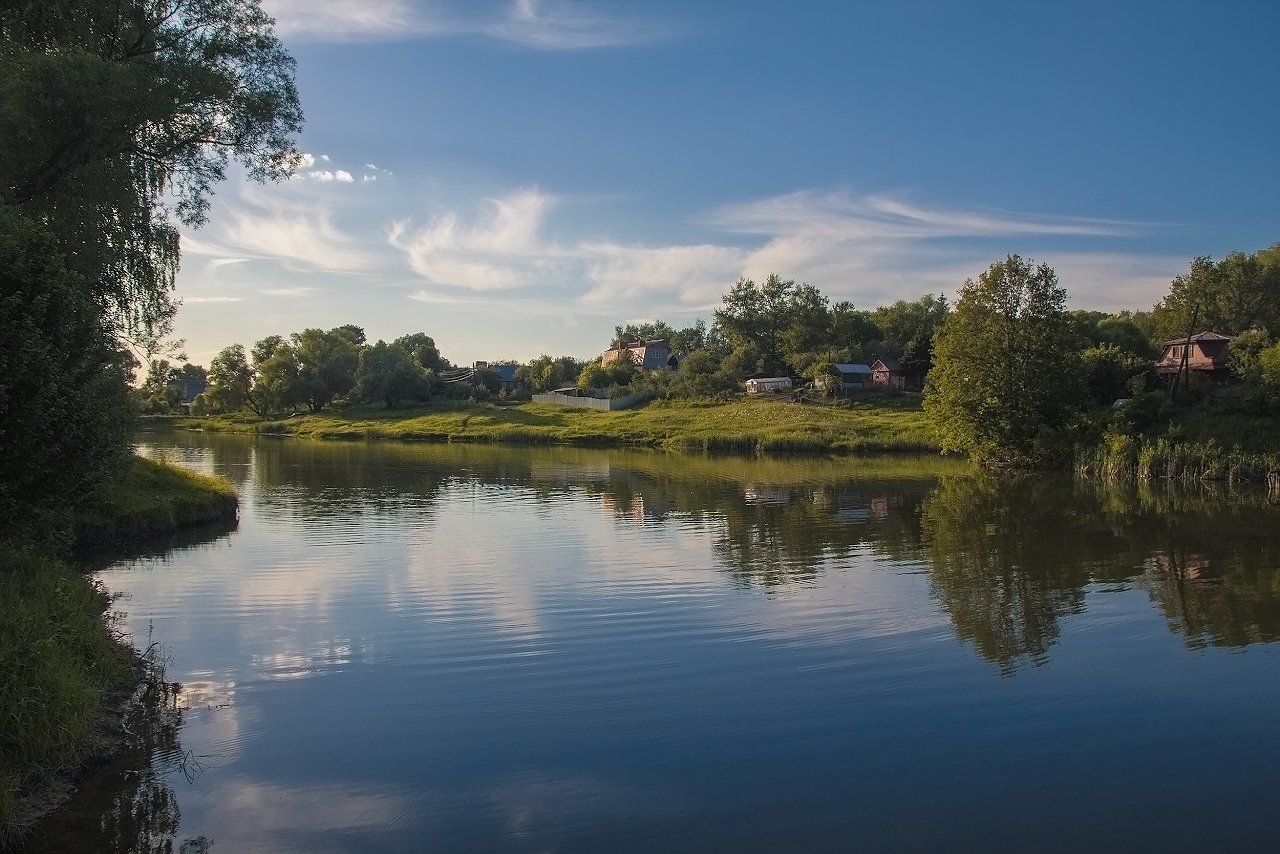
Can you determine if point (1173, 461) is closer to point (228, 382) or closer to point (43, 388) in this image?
point (43, 388)

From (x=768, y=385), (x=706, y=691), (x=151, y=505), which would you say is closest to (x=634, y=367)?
(x=768, y=385)

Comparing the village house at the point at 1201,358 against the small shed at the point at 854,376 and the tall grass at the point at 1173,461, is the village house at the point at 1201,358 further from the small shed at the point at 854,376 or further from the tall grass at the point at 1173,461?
the small shed at the point at 854,376

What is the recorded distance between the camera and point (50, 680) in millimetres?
10242

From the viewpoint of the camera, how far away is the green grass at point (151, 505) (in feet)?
86.8

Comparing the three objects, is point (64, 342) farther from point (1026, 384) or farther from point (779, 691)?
point (1026, 384)

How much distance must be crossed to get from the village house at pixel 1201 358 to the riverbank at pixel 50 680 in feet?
251

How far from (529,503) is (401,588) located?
17.9 meters

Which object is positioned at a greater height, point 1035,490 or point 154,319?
point 154,319

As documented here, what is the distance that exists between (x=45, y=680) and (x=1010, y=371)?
55626 millimetres

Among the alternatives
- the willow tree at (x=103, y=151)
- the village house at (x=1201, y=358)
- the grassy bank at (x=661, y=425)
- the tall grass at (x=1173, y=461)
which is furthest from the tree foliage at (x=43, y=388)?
the village house at (x=1201, y=358)

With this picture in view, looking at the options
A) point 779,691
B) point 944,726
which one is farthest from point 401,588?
point 944,726

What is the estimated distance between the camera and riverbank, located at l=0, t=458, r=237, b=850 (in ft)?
30.7

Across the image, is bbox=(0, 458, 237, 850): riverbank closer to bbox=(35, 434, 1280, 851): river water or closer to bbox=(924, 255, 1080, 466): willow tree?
bbox=(35, 434, 1280, 851): river water

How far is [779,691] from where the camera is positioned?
43.7ft
